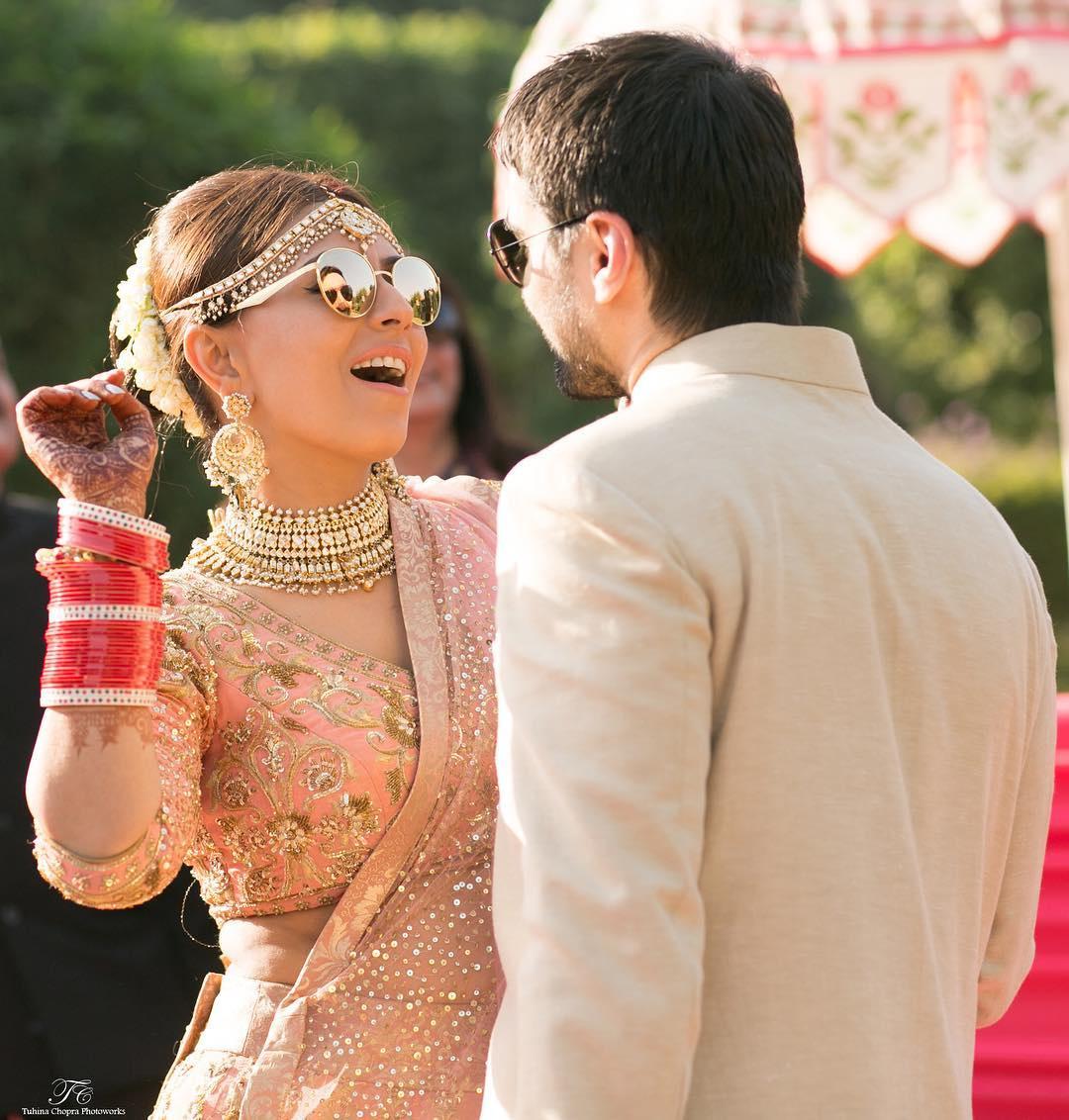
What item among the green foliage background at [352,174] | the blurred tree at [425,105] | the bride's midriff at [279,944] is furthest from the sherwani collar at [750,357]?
the blurred tree at [425,105]

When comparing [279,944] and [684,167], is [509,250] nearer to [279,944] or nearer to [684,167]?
[684,167]

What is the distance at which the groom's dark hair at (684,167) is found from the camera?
5.68 ft

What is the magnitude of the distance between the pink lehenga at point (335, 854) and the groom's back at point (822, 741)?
52 cm

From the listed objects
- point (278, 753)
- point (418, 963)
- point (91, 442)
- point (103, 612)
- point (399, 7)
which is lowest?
point (418, 963)

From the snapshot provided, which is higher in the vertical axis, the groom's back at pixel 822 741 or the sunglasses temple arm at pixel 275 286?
the sunglasses temple arm at pixel 275 286

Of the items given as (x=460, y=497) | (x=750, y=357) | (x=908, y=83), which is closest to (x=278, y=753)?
(x=460, y=497)

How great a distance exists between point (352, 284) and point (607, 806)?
922 millimetres

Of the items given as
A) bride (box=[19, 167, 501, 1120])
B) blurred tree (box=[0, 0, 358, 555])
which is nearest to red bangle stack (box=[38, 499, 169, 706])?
bride (box=[19, 167, 501, 1120])

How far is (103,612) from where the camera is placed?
1886 millimetres

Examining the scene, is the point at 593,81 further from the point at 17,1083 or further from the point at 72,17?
the point at 72,17

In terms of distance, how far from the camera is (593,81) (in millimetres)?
1772

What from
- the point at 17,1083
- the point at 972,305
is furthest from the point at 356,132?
the point at 17,1083

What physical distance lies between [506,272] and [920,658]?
67cm

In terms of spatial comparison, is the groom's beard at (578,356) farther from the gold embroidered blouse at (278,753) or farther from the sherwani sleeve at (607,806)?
the gold embroidered blouse at (278,753)
